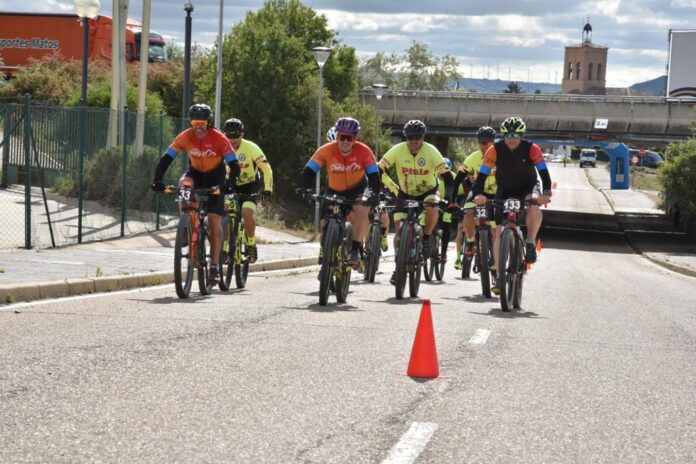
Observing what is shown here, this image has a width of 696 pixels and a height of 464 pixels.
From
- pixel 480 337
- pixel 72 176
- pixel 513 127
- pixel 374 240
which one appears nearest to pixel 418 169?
pixel 374 240

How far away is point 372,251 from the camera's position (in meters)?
16.4

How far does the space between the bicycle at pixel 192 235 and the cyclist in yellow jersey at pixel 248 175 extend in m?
1.66

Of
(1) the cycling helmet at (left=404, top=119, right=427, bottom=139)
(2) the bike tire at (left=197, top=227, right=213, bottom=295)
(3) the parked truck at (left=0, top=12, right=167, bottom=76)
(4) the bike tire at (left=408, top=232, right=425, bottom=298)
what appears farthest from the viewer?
(3) the parked truck at (left=0, top=12, right=167, bottom=76)

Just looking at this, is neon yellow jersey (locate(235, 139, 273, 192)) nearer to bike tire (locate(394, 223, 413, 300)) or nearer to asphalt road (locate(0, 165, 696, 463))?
bike tire (locate(394, 223, 413, 300))

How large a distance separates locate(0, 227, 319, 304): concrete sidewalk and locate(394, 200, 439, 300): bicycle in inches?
127

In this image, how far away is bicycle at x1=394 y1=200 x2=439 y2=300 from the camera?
14.1 m

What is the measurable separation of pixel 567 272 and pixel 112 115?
10.6m

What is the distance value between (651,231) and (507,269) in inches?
2007

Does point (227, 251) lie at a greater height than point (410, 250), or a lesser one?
lesser

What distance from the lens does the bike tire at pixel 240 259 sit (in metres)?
14.9

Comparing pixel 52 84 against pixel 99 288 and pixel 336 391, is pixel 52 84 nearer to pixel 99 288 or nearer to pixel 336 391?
pixel 99 288

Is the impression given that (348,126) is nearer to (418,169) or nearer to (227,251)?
(418,169)

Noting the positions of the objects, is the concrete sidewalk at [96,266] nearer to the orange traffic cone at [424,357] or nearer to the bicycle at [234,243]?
the bicycle at [234,243]

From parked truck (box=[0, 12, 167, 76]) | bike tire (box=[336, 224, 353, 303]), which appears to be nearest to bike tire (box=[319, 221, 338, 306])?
bike tire (box=[336, 224, 353, 303])
